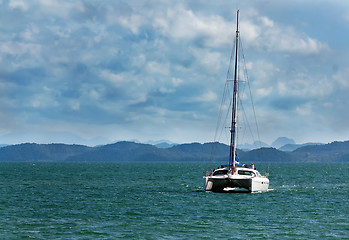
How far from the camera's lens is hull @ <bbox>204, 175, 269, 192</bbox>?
68625mm

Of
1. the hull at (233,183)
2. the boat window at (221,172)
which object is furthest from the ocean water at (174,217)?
the boat window at (221,172)

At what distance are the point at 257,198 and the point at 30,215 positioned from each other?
29.1m

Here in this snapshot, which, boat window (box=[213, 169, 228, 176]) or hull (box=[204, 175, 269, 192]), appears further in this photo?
boat window (box=[213, 169, 228, 176])

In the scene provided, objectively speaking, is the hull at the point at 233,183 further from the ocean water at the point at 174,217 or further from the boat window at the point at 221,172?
the ocean water at the point at 174,217

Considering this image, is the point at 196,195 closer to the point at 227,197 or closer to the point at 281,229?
the point at 227,197

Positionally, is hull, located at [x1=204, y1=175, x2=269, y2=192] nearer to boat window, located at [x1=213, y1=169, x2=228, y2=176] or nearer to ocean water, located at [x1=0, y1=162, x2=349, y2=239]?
boat window, located at [x1=213, y1=169, x2=228, y2=176]

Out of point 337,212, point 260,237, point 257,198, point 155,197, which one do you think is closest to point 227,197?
point 257,198

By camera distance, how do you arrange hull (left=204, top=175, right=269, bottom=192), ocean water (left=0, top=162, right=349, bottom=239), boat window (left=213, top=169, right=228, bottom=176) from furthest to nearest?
boat window (left=213, top=169, right=228, bottom=176)
hull (left=204, top=175, right=269, bottom=192)
ocean water (left=0, top=162, right=349, bottom=239)

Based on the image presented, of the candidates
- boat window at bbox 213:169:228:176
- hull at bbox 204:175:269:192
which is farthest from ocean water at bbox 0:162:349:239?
boat window at bbox 213:169:228:176

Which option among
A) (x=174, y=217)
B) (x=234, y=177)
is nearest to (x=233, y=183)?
(x=234, y=177)

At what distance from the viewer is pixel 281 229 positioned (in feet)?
136

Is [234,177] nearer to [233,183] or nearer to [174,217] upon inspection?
[233,183]

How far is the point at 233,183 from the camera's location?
6869 cm

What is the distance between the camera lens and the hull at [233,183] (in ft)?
225
